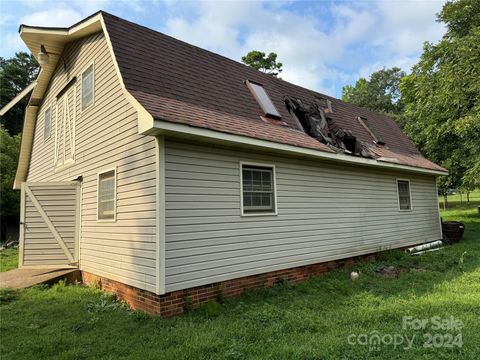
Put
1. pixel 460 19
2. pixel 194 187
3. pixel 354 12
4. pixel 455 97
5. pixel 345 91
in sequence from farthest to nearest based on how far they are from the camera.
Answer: pixel 345 91 < pixel 460 19 < pixel 455 97 < pixel 354 12 < pixel 194 187

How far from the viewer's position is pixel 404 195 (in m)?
11.2

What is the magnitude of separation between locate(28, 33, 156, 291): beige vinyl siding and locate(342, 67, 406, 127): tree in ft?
128

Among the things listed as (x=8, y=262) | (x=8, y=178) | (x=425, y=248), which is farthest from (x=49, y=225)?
(x=8, y=178)

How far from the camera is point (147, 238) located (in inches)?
211

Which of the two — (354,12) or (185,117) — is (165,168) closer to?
(185,117)

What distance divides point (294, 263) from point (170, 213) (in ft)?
10.3

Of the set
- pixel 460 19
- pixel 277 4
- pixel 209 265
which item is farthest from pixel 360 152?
pixel 460 19

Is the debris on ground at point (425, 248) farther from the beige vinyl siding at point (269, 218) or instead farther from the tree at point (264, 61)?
the tree at point (264, 61)

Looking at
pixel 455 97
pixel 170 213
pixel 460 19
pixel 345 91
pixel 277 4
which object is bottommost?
pixel 170 213

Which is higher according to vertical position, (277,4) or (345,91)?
(345,91)

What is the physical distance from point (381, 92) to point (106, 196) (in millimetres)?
43290

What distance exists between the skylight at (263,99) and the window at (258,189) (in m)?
1.69

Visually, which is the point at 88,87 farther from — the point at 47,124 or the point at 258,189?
the point at 258,189

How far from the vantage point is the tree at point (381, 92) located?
135 ft
